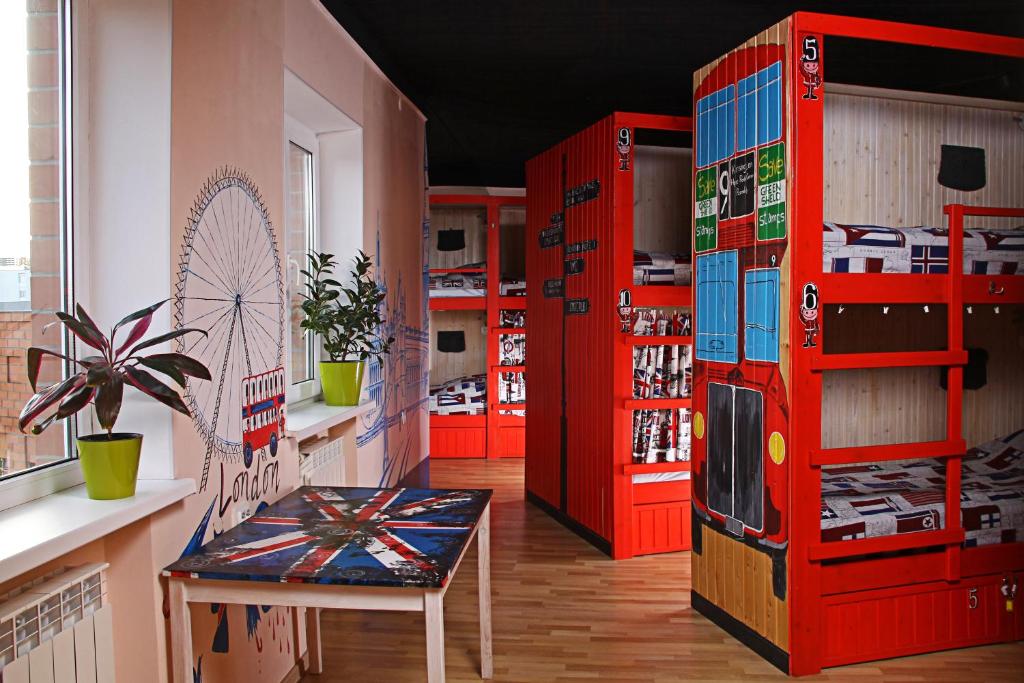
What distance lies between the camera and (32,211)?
1.93 meters

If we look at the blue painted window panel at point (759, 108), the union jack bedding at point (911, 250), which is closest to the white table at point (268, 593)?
the union jack bedding at point (911, 250)

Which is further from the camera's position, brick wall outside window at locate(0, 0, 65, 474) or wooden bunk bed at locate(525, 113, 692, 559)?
wooden bunk bed at locate(525, 113, 692, 559)

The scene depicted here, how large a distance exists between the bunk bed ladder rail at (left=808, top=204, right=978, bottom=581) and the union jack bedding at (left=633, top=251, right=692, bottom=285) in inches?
60.2

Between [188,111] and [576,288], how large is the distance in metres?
2.99

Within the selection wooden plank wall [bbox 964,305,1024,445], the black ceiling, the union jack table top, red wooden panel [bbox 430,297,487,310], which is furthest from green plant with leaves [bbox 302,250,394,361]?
red wooden panel [bbox 430,297,487,310]

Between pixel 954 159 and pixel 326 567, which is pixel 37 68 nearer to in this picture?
pixel 326 567

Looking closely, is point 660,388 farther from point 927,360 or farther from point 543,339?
point 927,360

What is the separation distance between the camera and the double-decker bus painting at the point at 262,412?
259 cm

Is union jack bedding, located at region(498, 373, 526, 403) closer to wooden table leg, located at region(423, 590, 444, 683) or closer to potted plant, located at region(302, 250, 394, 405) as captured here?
potted plant, located at region(302, 250, 394, 405)

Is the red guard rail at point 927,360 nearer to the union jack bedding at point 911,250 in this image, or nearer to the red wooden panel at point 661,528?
the union jack bedding at point 911,250

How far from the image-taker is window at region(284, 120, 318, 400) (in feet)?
11.8

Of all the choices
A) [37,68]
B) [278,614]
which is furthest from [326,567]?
[37,68]

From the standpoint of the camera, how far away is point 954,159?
12.6ft

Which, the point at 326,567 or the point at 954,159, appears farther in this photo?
the point at 954,159
